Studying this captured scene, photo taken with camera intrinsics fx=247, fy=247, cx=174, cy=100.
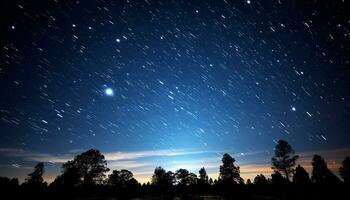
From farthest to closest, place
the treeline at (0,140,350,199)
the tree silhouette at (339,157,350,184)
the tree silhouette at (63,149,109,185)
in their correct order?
the tree silhouette at (339,157,350,184)
the tree silhouette at (63,149,109,185)
the treeline at (0,140,350,199)

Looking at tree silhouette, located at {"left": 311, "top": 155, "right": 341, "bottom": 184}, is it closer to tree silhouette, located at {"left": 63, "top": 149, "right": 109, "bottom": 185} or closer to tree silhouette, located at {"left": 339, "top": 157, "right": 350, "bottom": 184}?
tree silhouette, located at {"left": 339, "top": 157, "right": 350, "bottom": 184}

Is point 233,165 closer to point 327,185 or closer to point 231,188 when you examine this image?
point 231,188

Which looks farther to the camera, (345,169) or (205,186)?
(345,169)

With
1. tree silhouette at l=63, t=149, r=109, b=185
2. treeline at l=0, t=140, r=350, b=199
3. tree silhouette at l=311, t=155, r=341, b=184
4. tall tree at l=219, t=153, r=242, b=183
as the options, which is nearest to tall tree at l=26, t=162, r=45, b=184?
treeline at l=0, t=140, r=350, b=199

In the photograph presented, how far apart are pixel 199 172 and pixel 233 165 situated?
2514 centimetres

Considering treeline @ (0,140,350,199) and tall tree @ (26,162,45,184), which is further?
tall tree @ (26,162,45,184)

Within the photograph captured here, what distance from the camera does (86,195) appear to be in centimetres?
4791

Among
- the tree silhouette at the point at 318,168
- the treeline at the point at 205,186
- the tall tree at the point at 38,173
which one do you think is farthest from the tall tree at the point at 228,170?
the tall tree at the point at 38,173

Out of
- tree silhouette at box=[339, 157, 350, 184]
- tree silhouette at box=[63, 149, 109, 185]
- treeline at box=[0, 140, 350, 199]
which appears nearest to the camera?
treeline at box=[0, 140, 350, 199]

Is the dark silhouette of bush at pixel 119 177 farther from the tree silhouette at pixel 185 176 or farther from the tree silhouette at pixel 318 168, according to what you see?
the tree silhouette at pixel 318 168

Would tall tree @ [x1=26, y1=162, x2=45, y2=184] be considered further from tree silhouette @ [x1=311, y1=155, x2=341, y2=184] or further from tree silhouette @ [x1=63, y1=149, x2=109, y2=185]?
tree silhouette @ [x1=311, y1=155, x2=341, y2=184]

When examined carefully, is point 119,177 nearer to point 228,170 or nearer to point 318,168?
point 228,170

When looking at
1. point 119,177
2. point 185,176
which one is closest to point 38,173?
point 119,177

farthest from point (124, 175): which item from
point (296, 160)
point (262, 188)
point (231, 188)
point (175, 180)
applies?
point (296, 160)
